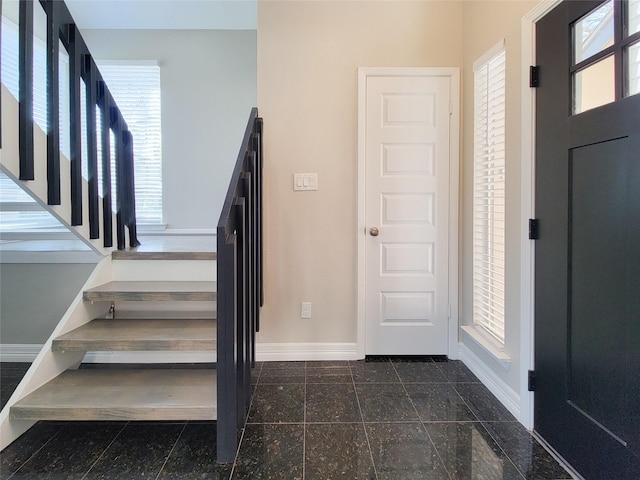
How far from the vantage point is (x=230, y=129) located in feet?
10.4

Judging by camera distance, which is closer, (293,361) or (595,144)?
(595,144)

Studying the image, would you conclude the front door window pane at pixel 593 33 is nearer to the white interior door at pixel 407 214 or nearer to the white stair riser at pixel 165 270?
the white interior door at pixel 407 214

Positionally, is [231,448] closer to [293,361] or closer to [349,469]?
[349,469]

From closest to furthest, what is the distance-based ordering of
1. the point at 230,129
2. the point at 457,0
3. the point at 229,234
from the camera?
the point at 229,234 < the point at 457,0 < the point at 230,129

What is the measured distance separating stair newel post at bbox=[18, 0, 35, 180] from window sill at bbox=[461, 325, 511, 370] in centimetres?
244

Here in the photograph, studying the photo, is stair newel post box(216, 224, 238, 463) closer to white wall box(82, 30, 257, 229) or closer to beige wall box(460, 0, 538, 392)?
beige wall box(460, 0, 538, 392)

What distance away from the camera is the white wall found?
311 cm

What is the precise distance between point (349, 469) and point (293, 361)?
Answer: 41.5 inches

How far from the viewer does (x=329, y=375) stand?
214cm

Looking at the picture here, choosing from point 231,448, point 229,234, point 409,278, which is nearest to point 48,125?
point 229,234

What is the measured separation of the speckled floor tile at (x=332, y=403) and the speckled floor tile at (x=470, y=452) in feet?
1.27

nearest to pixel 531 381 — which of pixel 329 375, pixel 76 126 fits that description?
pixel 329 375

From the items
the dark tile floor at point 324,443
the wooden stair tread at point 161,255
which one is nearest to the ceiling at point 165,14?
the wooden stair tread at point 161,255

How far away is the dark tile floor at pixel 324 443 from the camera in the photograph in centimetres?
134
